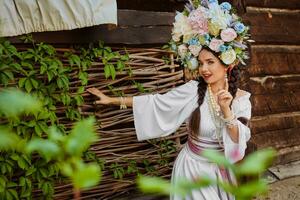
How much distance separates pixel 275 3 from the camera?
5.46 m

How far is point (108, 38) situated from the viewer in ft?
11.7

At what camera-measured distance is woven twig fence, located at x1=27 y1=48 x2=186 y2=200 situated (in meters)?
3.47

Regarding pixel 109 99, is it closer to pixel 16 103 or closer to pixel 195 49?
pixel 195 49

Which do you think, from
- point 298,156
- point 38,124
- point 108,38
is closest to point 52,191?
point 38,124

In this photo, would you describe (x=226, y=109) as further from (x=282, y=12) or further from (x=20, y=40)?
(x=282, y=12)

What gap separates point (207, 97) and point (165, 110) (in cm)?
32

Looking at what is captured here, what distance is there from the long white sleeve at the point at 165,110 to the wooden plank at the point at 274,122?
95.2 inches

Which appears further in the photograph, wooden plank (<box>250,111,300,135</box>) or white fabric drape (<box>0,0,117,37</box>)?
wooden plank (<box>250,111,300,135</box>)

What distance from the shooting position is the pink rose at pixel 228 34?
277 centimetres

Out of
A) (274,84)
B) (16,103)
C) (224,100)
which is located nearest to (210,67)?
(224,100)

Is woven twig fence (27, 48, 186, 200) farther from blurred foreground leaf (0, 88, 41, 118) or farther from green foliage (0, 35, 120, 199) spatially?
blurred foreground leaf (0, 88, 41, 118)

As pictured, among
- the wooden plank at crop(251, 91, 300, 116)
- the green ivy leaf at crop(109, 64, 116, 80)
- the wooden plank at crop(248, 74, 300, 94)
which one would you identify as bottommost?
the wooden plank at crop(251, 91, 300, 116)

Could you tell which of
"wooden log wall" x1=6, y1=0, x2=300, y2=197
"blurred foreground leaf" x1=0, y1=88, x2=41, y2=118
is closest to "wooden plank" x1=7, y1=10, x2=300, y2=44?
"wooden log wall" x1=6, y1=0, x2=300, y2=197

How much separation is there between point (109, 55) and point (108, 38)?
0.16 metres
